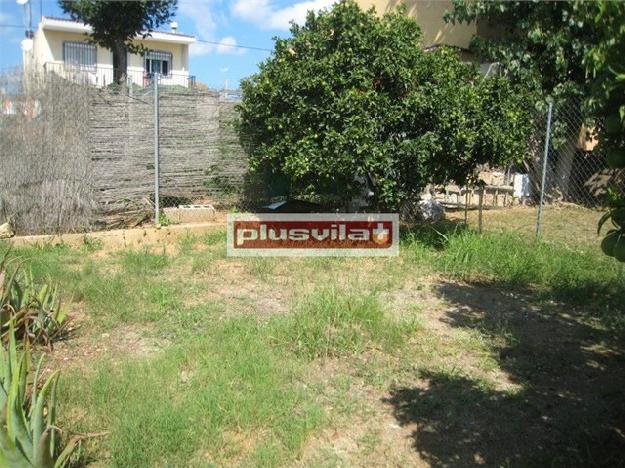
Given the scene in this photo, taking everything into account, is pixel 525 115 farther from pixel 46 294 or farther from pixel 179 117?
pixel 46 294

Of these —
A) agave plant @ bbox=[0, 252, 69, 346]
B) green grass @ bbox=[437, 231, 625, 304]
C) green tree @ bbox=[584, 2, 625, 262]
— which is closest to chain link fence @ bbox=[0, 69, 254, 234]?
agave plant @ bbox=[0, 252, 69, 346]

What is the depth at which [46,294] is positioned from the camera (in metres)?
4.25

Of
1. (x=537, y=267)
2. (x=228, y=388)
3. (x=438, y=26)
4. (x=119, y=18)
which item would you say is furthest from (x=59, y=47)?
(x=228, y=388)

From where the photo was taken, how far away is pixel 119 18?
623 inches

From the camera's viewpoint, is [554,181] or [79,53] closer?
[554,181]

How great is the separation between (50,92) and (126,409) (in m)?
5.59

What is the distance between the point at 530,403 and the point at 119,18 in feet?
51.8

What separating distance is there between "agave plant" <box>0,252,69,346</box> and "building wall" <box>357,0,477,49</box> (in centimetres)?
1074

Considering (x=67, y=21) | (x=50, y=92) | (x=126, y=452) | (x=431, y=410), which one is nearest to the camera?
(x=126, y=452)

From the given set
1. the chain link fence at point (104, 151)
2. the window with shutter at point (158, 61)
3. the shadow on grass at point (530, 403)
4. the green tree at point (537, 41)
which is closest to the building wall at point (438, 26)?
the green tree at point (537, 41)

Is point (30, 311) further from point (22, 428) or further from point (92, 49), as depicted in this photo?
point (92, 49)

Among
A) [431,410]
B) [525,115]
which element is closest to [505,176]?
[525,115]

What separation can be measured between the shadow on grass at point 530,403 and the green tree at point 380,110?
2555 mm

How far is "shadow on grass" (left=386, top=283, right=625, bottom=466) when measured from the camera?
300 cm
